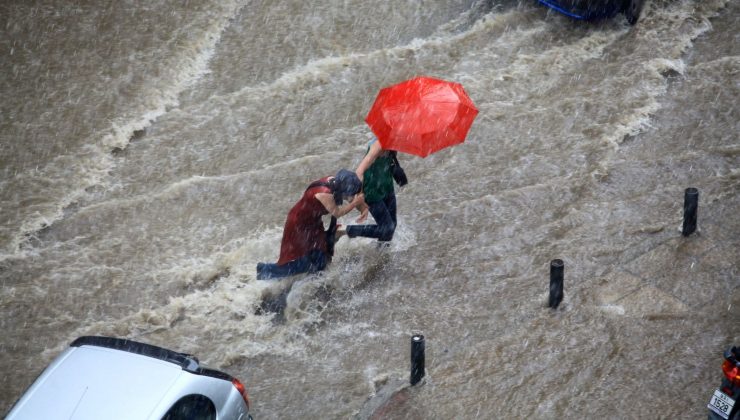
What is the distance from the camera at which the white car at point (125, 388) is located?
5.72 meters

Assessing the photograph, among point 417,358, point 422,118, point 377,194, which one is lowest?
point 417,358

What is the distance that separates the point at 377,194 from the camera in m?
8.72

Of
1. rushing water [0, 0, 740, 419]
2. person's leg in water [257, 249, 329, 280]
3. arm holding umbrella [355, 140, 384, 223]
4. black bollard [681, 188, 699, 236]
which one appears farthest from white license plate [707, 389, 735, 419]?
person's leg in water [257, 249, 329, 280]

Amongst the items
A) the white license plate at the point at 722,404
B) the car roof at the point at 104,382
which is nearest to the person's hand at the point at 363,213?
the car roof at the point at 104,382

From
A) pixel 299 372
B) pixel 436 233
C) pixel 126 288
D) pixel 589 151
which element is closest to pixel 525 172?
pixel 589 151

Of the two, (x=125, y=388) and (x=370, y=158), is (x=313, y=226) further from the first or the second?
(x=125, y=388)

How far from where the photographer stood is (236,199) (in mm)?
10797

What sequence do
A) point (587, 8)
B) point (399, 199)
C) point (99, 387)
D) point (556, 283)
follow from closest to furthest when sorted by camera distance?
point (99, 387) < point (556, 283) < point (399, 199) < point (587, 8)

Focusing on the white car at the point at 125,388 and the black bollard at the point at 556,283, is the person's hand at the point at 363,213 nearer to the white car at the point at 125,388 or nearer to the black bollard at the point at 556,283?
the black bollard at the point at 556,283

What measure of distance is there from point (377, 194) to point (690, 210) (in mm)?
3338

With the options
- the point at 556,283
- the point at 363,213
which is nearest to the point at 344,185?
the point at 363,213

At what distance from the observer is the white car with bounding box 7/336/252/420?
5.72 metres

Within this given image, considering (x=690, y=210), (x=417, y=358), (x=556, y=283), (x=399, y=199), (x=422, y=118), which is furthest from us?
(x=399, y=199)

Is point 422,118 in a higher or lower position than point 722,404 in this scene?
higher
